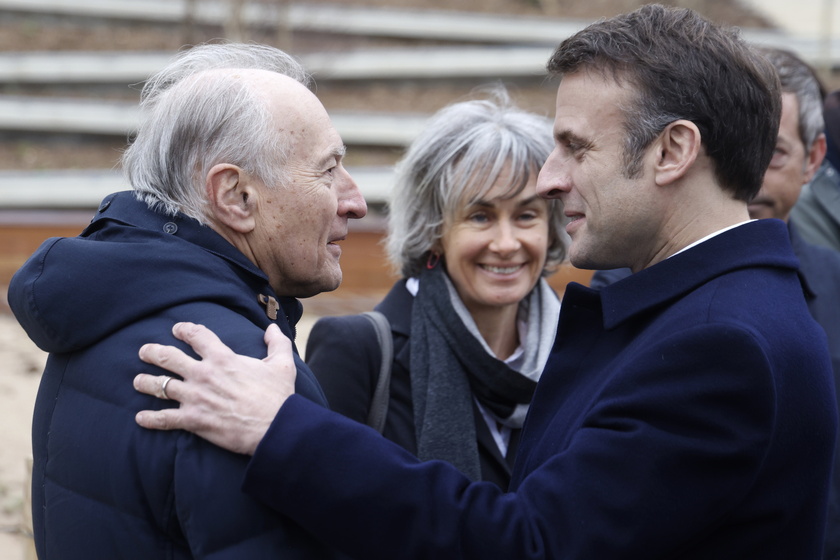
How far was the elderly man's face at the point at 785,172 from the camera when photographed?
133 inches

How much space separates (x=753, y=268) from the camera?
185 cm

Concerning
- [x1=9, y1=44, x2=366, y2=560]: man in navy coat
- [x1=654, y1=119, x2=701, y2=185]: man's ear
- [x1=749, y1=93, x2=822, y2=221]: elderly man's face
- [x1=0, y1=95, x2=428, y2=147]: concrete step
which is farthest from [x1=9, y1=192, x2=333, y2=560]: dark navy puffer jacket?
[x1=0, y1=95, x2=428, y2=147]: concrete step

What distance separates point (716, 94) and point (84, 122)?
1372cm

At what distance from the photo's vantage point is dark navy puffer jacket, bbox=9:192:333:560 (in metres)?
1.71

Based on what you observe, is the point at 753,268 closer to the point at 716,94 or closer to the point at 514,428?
the point at 716,94

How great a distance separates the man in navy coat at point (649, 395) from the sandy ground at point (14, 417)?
2396 mm

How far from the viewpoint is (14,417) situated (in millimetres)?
5938

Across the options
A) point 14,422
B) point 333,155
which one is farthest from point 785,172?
point 14,422

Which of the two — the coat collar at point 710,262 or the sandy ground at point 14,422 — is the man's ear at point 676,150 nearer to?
the coat collar at point 710,262

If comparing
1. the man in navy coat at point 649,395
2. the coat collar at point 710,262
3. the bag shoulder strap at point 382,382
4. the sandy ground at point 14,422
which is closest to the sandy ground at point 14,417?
the sandy ground at point 14,422

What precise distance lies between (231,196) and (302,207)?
→ 165 mm

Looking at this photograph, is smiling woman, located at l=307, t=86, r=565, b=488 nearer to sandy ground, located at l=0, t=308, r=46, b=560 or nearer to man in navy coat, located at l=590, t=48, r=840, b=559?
man in navy coat, located at l=590, t=48, r=840, b=559

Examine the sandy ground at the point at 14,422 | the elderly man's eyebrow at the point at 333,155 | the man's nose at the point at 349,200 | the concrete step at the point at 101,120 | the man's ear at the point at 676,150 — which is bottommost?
the sandy ground at the point at 14,422

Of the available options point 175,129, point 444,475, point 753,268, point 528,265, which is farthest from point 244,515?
point 528,265
